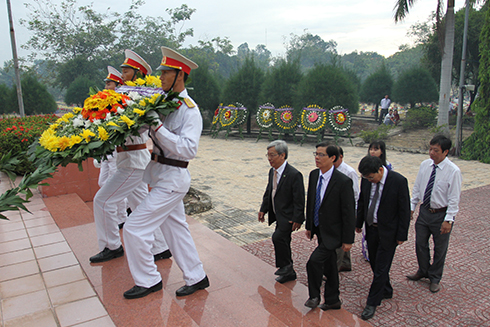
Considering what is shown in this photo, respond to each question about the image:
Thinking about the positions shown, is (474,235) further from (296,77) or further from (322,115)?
(296,77)

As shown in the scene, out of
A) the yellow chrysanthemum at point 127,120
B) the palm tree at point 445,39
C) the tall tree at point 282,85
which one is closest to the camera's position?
the yellow chrysanthemum at point 127,120

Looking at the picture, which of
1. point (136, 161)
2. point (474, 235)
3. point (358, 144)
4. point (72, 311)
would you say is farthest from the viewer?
point (358, 144)

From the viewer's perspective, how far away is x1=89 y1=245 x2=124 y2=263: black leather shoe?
3789mm

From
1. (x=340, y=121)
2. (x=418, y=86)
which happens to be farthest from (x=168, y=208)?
(x=418, y=86)

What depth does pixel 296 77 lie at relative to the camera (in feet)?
60.4

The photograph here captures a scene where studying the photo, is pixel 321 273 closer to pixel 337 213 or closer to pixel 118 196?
pixel 337 213

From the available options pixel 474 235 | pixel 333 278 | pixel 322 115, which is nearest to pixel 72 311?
pixel 333 278

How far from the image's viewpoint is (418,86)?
2116 centimetres

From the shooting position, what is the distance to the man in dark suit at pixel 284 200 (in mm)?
3596

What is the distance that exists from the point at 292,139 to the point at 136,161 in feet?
48.6

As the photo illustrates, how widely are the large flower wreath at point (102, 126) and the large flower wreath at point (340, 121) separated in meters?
13.4

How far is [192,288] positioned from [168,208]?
734 mm

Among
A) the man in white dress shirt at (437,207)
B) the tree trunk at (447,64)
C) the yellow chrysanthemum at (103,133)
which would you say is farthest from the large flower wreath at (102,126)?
the tree trunk at (447,64)

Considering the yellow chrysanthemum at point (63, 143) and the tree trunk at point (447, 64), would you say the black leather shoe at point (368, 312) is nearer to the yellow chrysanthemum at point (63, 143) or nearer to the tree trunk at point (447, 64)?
the yellow chrysanthemum at point (63, 143)
